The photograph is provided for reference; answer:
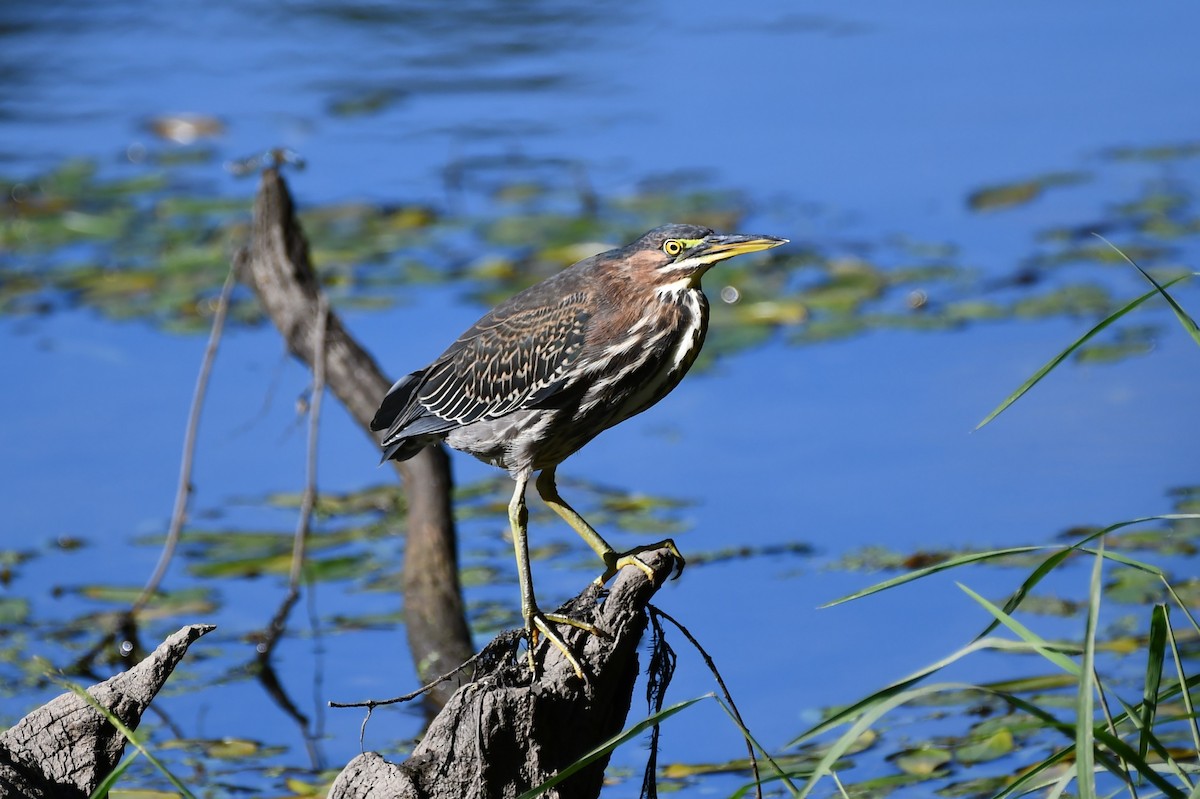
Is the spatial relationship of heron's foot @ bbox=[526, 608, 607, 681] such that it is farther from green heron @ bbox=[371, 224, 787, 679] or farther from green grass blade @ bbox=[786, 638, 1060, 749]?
green grass blade @ bbox=[786, 638, 1060, 749]

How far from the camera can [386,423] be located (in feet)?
14.5

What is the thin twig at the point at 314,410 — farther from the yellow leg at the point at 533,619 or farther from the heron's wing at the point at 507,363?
the yellow leg at the point at 533,619

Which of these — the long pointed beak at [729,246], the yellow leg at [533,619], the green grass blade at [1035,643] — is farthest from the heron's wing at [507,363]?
the green grass blade at [1035,643]

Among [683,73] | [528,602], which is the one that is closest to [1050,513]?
[528,602]

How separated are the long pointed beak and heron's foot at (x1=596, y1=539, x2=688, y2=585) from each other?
25.6 inches

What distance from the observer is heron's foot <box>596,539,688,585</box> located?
346 cm

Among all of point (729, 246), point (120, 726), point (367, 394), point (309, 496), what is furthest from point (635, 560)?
point (309, 496)

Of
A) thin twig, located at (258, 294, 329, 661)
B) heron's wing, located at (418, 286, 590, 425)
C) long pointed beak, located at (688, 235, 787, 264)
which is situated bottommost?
thin twig, located at (258, 294, 329, 661)

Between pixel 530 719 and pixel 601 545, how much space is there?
838 mm

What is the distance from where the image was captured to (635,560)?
350 centimetres

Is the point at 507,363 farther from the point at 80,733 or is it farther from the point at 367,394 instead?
the point at 80,733

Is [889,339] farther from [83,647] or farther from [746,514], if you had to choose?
[83,647]

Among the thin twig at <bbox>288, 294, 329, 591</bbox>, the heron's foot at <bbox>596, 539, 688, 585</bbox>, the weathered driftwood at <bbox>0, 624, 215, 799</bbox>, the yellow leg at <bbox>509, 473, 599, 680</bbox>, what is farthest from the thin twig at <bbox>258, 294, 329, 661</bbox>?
the weathered driftwood at <bbox>0, 624, 215, 799</bbox>

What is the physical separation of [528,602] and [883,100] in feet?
25.7
